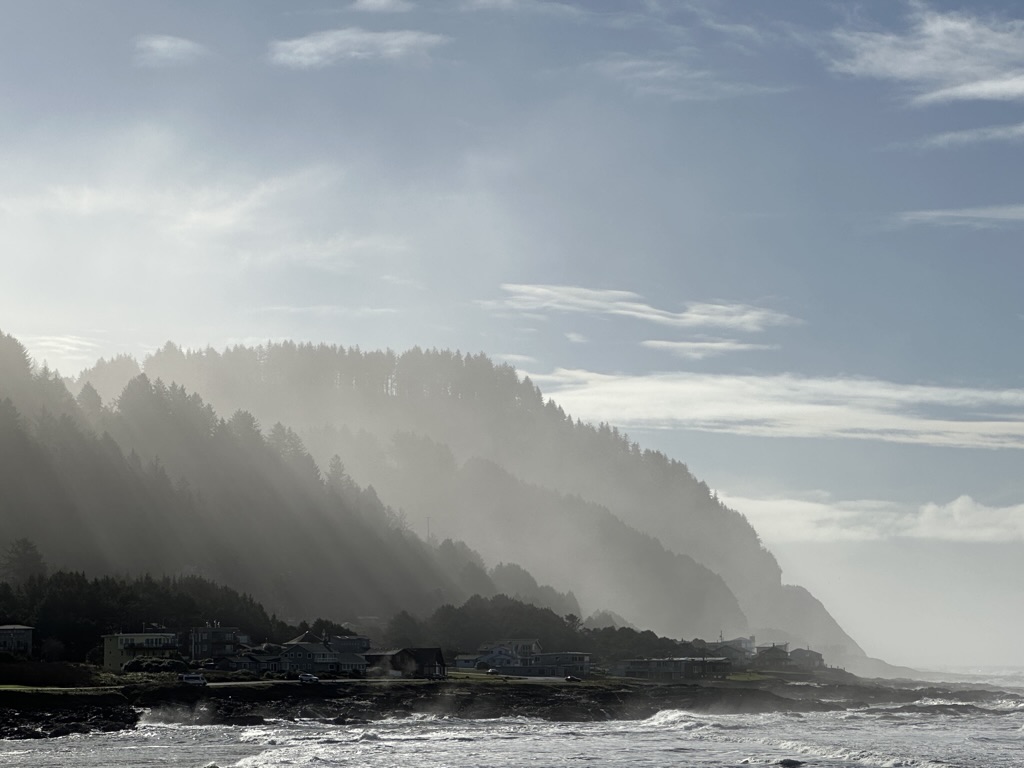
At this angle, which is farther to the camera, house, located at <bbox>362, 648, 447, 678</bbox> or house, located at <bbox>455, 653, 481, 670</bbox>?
house, located at <bbox>455, 653, 481, 670</bbox>

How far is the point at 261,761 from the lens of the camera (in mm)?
62000

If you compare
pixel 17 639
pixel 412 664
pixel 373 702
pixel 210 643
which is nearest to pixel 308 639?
pixel 210 643

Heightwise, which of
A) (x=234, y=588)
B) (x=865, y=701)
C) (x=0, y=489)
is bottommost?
(x=865, y=701)

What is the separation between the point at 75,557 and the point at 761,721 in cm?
7684

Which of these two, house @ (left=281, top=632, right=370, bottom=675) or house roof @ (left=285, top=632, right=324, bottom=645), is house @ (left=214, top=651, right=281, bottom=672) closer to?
house @ (left=281, top=632, right=370, bottom=675)

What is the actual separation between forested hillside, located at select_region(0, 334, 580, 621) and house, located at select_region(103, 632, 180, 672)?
103ft

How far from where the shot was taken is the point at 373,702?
97.9m

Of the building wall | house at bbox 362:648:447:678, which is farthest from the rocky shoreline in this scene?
the building wall

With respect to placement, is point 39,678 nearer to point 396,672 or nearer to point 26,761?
point 26,761

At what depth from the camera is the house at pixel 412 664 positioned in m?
117

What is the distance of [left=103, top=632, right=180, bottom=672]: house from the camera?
10294 cm

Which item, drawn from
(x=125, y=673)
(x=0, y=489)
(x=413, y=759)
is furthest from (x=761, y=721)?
(x=0, y=489)

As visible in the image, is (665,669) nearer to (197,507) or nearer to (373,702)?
(373,702)

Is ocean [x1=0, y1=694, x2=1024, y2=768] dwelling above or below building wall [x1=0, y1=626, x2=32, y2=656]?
below
